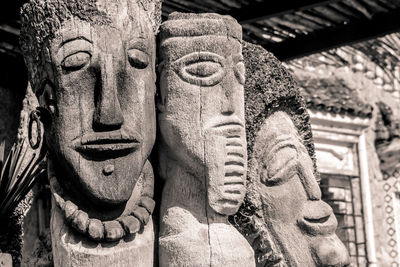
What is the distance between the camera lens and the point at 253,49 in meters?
2.78

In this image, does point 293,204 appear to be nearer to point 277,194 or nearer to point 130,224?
point 277,194

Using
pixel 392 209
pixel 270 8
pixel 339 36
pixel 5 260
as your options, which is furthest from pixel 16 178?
pixel 392 209

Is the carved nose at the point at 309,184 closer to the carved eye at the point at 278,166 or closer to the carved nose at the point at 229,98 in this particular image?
the carved eye at the point at 278,166

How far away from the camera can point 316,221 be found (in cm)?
270

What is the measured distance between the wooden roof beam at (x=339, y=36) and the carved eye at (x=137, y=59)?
3.33m

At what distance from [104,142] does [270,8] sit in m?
2.91

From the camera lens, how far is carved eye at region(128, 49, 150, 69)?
2.31 meters

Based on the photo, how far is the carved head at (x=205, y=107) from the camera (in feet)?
7.66

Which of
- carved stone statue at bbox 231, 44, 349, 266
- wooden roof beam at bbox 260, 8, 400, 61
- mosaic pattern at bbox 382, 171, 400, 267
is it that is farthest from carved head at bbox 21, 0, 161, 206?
mosaic pattern at bbox 382, 171, 400, 267

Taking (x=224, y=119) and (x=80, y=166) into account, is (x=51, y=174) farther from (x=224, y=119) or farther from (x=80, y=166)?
(x=224, y=119)

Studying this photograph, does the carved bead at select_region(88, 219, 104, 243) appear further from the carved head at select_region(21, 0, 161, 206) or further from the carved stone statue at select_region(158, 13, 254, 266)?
the carved stone statue at select_region(158, 13, 254, 266)

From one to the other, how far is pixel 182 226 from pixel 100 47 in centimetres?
58

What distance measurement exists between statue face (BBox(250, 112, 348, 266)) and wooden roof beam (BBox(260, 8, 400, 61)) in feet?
9.21

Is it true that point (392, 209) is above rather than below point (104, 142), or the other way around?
above
